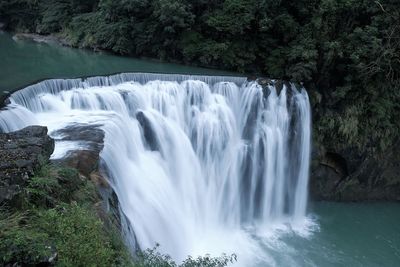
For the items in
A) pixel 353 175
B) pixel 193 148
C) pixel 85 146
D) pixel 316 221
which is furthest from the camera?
pixel 353 175

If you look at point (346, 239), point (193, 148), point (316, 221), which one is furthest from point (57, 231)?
point (316, 221)

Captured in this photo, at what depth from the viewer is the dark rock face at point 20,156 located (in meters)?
5.39

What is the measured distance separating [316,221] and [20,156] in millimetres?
11172

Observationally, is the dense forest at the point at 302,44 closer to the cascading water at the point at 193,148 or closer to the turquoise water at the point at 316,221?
the turquoise water at the point at 316,221

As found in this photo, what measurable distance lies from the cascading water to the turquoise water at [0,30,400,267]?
91 cm

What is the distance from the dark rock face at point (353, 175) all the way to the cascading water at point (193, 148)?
1.02 meters

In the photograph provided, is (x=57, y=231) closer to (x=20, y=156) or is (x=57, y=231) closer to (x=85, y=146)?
(x=20, y=156)

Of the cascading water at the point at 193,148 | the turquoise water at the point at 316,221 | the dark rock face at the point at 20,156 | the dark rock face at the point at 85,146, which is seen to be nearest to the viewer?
the dark rock face at the point at 20,156

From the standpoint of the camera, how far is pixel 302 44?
16516 mm

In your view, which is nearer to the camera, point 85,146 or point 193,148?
point 85,146

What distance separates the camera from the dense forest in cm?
1559

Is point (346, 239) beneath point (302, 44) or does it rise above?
beneath

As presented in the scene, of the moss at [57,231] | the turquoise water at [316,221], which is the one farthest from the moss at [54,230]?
the turquoise water at [316,221]

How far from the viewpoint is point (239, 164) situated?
571 inches
